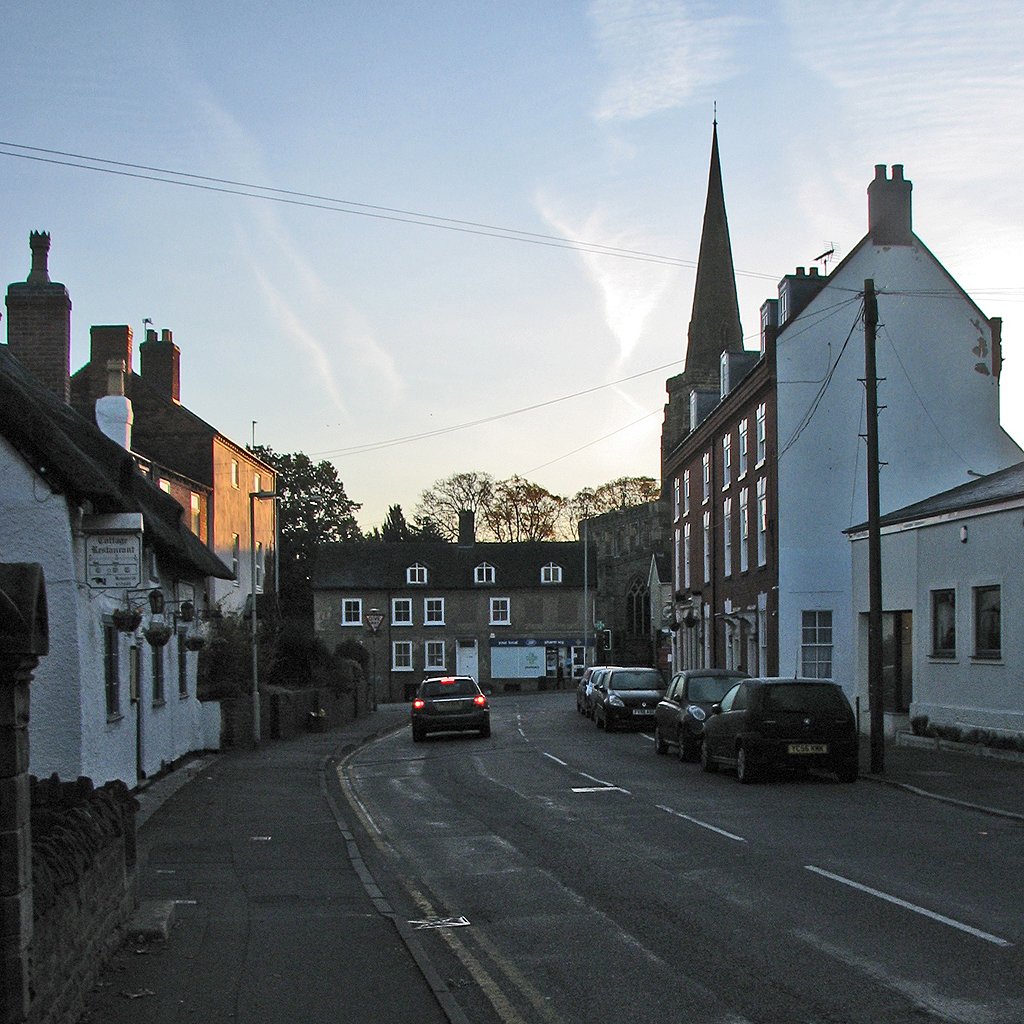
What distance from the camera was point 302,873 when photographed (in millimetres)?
11547

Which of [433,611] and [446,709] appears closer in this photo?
[446,709]

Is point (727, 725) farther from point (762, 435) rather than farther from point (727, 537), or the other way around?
point (727, 537)

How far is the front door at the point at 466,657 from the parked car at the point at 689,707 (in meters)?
46.7

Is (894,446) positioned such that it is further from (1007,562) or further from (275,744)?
(275,744)

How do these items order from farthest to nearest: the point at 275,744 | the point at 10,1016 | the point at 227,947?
the point at 275,744, the point at 227,947, the point at 10,1016

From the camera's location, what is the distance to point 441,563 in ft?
240

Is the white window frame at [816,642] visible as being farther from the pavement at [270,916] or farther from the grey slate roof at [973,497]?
the pavement at [270,916]

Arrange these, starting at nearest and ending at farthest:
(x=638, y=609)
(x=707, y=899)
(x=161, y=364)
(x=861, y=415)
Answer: (x=707, y=899), (x=861, y=415), (x=161, y=364), (x=638, y=609)

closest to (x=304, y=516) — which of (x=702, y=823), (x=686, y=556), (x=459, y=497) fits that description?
(x=459, y=497)

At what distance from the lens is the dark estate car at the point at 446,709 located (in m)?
29.6

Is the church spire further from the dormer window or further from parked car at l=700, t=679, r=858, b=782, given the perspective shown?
parked car at l=700, t=679, r=858, b=782

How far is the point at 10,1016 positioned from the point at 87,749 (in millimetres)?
10639

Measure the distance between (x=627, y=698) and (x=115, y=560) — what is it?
18.6m

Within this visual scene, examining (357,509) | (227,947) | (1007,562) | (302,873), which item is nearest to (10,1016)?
(227,947)
